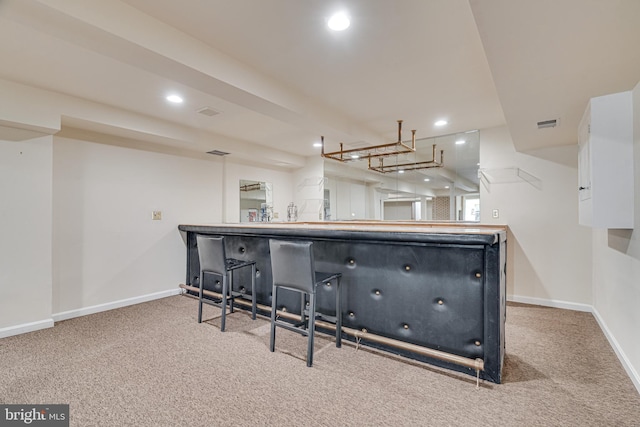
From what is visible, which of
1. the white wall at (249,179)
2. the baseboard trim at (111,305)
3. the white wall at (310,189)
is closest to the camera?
the baseboard trim at (111,305)

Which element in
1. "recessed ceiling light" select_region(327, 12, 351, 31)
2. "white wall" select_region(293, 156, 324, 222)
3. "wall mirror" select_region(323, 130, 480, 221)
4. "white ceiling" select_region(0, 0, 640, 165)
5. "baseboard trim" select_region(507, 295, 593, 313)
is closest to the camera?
"white ceiling" select_region(0, 0, 640, 165)

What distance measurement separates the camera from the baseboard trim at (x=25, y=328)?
2768 mm

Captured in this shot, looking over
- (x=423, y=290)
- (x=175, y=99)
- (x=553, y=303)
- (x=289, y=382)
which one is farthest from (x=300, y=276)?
(x=553, y=303)

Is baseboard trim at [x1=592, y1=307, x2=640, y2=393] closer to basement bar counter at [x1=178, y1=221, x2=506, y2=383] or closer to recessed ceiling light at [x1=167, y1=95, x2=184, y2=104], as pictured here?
basement bar counter at [x1=178, y1=221, x2=506, y2=383]

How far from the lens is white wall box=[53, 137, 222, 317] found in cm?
328

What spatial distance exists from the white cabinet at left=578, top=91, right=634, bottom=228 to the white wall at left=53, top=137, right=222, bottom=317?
4630mm

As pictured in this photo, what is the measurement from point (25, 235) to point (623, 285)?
5315 mm

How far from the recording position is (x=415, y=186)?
193 inches

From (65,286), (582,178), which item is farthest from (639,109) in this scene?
(65,286)

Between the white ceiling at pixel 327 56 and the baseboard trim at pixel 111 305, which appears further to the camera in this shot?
the baseboard trim at pixel 111 305

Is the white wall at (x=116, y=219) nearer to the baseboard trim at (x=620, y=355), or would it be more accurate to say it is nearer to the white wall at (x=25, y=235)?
the white wall at (x=25, y=235)

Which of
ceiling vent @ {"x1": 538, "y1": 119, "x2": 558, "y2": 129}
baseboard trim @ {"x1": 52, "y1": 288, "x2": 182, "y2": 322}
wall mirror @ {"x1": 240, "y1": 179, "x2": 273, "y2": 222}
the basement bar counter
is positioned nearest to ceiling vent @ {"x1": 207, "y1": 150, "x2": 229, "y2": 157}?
wall mirror @ {"x1": 240, "y1": 179, "x2": 273, "y2": 222}

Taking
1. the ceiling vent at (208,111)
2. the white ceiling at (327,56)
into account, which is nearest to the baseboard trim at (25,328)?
the white ceiling at (327,56)

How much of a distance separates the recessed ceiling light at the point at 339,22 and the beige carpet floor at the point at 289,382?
236cm
